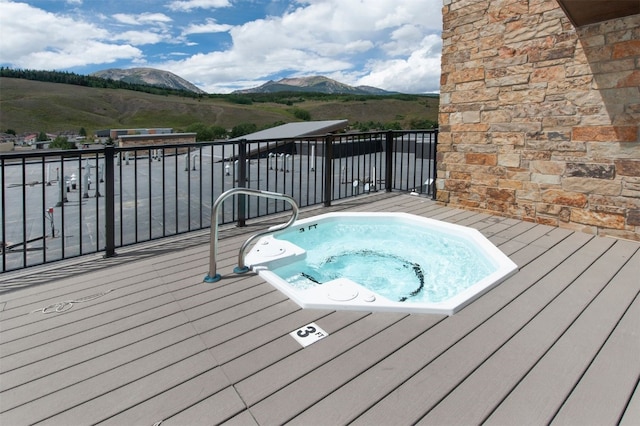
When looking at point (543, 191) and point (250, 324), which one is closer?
point (250, 324)

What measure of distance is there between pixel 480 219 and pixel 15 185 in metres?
7.85

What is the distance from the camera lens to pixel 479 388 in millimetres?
1464

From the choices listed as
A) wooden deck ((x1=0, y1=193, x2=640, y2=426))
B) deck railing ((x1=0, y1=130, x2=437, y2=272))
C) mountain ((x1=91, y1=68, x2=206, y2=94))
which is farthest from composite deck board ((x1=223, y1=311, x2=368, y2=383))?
mountain ((x1=91, y1=68, x2=206, y2=94))

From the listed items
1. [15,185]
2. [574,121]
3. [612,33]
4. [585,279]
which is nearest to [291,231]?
[585,279]

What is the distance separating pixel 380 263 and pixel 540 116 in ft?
7.31

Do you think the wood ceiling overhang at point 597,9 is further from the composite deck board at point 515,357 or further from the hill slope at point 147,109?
the hill slope at point 147,109

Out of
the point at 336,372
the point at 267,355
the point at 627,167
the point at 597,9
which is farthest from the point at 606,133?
the point at 267,355

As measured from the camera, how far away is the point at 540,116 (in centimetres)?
381

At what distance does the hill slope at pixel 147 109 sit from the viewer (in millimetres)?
49844

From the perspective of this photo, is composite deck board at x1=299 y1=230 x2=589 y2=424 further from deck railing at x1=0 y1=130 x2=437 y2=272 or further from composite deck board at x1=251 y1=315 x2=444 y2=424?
deck railing at x1=0 y1=130 x2=437 y2=272

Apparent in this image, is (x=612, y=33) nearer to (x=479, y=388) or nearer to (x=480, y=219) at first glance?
(x=480, y=219)

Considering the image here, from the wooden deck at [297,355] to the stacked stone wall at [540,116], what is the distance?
1.11 metres

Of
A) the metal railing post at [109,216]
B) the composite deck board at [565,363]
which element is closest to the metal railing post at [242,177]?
the metal railing post at [109,216]

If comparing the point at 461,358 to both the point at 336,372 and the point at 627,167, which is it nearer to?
the point at 336,372
